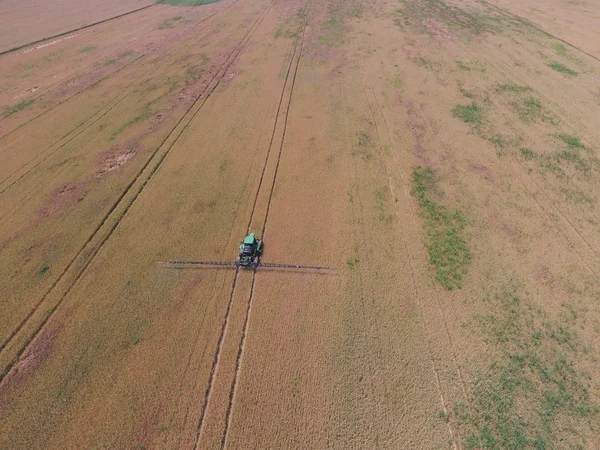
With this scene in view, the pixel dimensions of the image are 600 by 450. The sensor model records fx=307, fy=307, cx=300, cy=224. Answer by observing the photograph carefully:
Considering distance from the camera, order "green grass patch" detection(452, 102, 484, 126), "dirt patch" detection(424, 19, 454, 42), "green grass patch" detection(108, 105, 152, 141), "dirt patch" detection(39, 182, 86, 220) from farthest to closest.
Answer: "dirt patch" detection(424, 19, 454, 42)
"green grass patch" detection(108, 105, 152, 141)
"green grass patch" detection(452, 102, 484, 126)
"dirt patch" detection(39, 182, 86, 220)

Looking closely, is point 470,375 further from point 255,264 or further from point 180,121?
point 180,121

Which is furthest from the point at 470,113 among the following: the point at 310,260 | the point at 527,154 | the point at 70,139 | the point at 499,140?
the point at 70,139

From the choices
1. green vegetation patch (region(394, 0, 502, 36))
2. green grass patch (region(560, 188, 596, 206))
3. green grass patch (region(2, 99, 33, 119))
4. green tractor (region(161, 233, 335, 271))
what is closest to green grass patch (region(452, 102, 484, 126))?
green grass patch (region(560, 188, 596, 206))

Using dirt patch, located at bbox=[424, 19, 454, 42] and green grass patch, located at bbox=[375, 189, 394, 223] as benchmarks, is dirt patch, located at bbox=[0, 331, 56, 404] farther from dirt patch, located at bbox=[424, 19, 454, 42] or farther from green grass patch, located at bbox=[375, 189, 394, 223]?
dirt patch, located at bbox=[424, 19, 454, 42]

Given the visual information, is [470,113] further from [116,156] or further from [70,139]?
[70,139]

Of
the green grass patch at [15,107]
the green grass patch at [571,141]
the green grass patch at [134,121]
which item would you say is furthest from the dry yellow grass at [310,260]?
the green grass patch at [15,107]

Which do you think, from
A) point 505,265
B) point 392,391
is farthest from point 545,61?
point 392,391

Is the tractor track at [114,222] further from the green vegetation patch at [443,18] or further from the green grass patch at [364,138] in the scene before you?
the green vegetation patch at [443,18]
